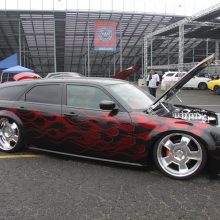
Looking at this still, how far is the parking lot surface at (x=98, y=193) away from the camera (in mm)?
3191

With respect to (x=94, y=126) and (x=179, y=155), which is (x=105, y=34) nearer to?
(x=94, y=126)

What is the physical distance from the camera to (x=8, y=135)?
541 centimetres

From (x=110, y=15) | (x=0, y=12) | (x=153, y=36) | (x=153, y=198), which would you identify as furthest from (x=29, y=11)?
(x=153, y=198)

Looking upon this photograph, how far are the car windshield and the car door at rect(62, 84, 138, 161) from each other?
21 cm

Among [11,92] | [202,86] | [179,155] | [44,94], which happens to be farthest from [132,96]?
[202,86]

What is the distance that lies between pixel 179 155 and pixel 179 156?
0.04 feet

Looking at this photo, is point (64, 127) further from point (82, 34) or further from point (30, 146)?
point (82, 34)

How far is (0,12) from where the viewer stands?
118 feet

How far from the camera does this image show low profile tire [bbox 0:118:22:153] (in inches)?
207

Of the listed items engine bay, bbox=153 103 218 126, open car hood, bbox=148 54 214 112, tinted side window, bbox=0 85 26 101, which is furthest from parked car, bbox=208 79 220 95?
tinted side window, bbox=0 85 26 101

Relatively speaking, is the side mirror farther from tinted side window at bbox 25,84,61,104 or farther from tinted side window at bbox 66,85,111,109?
tinted side window at bbox 25,84,61,104

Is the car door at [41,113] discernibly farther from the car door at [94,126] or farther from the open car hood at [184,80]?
the open car hood at [184,80]

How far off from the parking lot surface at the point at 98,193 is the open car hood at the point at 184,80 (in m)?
1.06

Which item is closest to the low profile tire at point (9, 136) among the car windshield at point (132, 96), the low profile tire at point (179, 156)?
the car windshield at point (132, 96)
